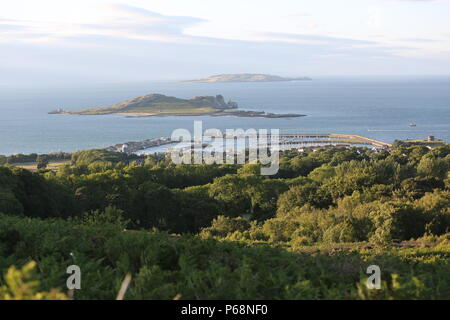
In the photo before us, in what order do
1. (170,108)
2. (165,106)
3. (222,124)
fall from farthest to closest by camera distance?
(165,106)
(170,108)
(222,124)

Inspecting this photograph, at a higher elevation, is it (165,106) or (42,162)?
(165,106)

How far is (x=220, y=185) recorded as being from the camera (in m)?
23.5

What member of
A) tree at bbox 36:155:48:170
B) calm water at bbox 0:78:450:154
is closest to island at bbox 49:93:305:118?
calm water at bbox 0:78:450:154

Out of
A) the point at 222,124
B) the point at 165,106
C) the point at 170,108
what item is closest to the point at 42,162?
the point at 222,124

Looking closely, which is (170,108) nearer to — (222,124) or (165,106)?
(165,106)

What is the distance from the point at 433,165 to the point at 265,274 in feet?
91.3

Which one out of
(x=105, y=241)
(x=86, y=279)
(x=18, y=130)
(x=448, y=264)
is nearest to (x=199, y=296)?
(x=86, y=279)

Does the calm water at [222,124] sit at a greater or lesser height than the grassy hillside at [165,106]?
lesser

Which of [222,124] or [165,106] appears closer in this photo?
[222,124]

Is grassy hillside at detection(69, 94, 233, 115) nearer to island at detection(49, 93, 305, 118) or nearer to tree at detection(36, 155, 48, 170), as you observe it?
island at detection(49, 93, 305, 118)

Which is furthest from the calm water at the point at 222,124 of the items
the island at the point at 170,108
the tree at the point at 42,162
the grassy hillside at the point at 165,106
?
the tree at the point at 42,162

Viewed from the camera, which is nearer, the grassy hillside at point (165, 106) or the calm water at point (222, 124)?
the calm water at point (222, 124)

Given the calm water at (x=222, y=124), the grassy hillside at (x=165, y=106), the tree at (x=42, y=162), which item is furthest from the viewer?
the grassy hillside at (x=165, y=106)

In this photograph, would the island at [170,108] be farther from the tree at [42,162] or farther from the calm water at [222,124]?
the tree at [42,162]
